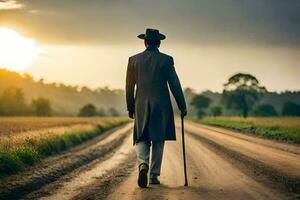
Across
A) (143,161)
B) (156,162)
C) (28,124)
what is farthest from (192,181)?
(28,124)

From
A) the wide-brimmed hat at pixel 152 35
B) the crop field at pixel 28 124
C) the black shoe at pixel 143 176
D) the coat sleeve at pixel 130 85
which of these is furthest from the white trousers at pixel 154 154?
the crop field at pixel 28 124

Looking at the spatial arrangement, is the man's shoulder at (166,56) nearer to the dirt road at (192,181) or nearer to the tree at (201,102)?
the dirt road at (192,181)

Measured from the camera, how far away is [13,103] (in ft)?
422

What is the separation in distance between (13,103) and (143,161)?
12418 centimetres

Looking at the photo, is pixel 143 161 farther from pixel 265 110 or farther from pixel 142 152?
pixel 265 110

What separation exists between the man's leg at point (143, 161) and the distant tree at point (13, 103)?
102454 mm

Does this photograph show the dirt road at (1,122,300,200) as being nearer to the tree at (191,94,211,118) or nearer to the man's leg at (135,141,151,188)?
the man's leg at (135,141,151,188)

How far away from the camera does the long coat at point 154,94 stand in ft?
30.1

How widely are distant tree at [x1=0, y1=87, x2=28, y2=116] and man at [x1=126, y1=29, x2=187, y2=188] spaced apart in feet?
336

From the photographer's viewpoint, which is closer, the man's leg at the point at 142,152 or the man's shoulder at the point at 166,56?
the man's leg at the point at 142,152

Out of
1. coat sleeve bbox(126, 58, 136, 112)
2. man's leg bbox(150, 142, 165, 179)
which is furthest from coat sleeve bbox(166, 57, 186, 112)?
man's leg bbox(150, 142, 165, 179)

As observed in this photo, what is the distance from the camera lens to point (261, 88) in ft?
327

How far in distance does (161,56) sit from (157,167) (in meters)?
1.93

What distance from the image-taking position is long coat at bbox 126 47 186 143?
919 centimetres
